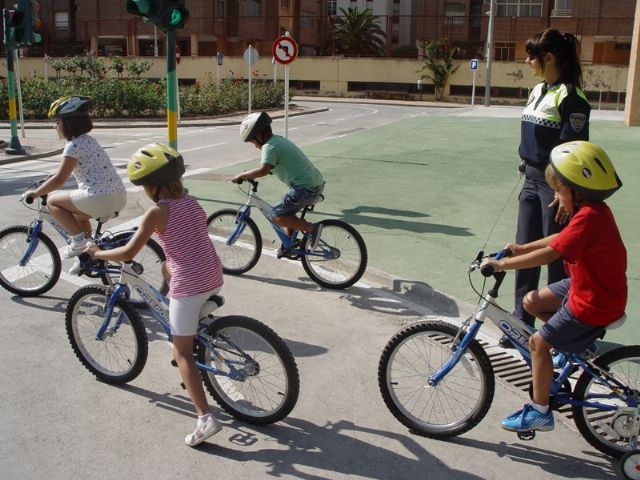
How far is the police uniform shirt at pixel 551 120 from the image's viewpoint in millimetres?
4758

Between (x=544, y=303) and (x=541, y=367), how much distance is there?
42 cm

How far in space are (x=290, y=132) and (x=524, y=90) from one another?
91.6 ft

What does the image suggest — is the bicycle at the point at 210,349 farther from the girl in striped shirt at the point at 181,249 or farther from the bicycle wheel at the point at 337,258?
the bicycle wheel at the point at 337,258

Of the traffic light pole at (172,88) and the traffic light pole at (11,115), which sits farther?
the traffic light pole at (11,115)

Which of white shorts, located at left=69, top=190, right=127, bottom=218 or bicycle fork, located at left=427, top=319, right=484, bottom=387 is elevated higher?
white shorts, located at left=69, top=190, right=127, bottom=218

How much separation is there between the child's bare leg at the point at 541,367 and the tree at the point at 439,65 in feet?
154

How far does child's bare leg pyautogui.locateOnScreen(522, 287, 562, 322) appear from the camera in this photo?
3943 millimetres

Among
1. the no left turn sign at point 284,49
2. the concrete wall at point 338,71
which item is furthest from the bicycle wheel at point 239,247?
the concrete wall at point 338,71

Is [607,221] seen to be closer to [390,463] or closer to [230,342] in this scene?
[390,463]

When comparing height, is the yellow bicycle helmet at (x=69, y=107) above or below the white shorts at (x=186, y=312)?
above

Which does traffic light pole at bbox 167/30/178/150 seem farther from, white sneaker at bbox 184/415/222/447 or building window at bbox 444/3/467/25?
building window at bbox 444/3/467/25

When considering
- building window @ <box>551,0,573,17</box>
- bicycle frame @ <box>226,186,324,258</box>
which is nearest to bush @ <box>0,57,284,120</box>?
bicycle frame @ <box>226,186,324,258</box>

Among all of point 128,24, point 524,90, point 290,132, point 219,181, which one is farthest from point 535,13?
point 219,181

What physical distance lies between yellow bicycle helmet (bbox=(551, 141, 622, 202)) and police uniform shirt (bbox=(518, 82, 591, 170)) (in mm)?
1261
